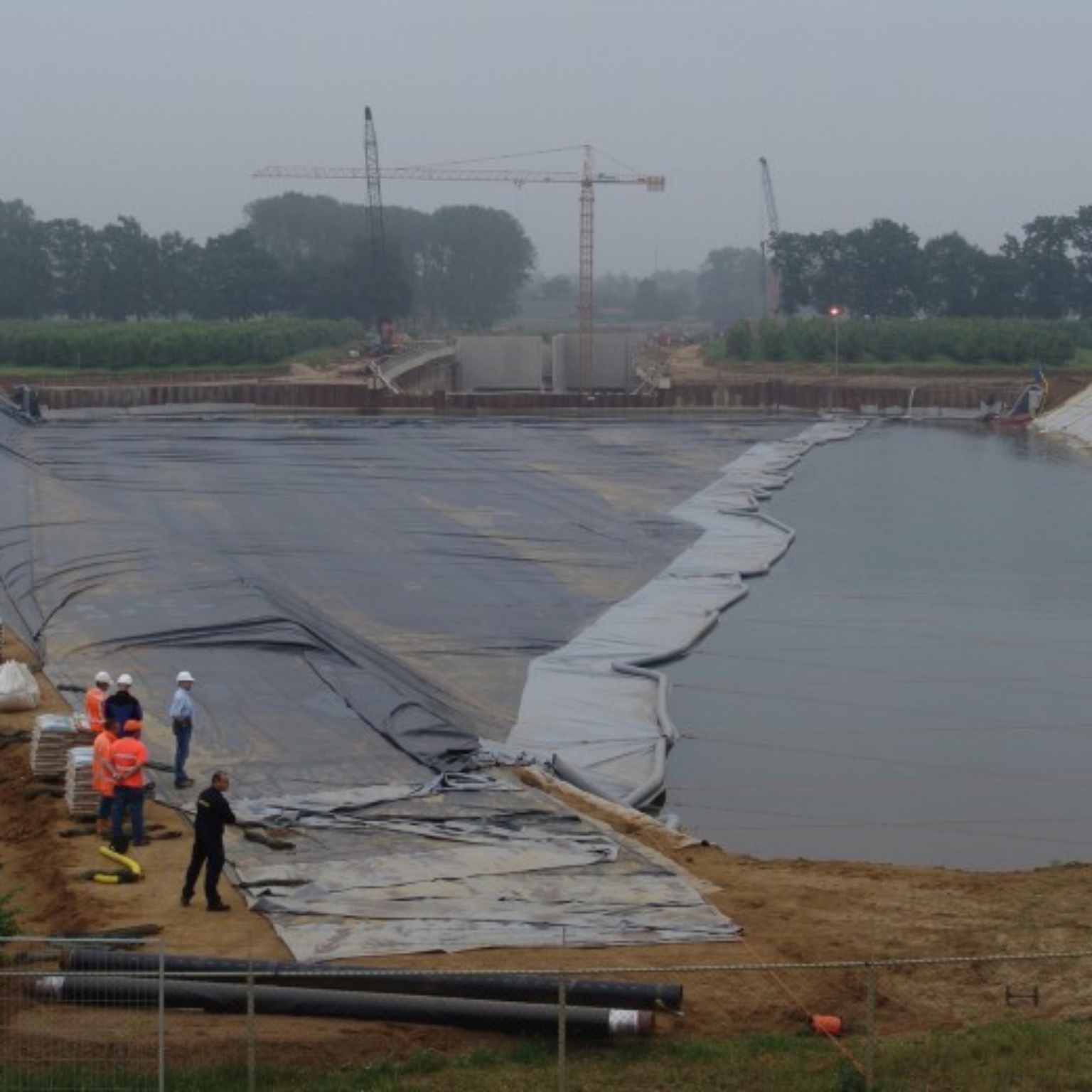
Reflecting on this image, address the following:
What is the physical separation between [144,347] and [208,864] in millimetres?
72504

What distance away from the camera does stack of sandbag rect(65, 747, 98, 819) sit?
592 inches

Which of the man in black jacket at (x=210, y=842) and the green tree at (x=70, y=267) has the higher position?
the green tree at (x=70, y=267)

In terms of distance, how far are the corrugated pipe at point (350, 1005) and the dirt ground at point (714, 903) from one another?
9cm

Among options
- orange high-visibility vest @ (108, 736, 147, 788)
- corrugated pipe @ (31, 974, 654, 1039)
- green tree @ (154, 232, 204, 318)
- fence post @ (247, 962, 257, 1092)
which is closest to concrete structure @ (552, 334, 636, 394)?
green tree @ (154, 232, 204, 318)

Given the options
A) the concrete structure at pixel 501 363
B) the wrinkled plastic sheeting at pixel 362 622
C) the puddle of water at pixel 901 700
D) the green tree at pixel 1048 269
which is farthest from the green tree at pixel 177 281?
the puddle of water at pixel 901 700

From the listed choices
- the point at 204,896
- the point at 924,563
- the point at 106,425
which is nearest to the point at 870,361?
the point at 106,425

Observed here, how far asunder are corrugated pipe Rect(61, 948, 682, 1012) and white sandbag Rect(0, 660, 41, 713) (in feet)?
28.1

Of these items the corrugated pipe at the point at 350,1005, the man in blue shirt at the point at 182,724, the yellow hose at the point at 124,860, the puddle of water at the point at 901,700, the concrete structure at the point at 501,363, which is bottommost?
the puddle of water at the point at 901,700

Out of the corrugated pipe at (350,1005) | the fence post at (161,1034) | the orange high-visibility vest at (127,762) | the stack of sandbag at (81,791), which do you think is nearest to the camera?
the fence post at (161,1034)

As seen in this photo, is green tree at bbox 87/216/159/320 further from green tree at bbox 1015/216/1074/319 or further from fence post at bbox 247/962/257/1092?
fence post at bbox 247/962/257/1092

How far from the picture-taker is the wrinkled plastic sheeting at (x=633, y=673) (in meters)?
19.0

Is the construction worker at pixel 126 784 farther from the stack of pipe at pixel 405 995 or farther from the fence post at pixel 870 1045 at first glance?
the fence post at pixel 870 1045

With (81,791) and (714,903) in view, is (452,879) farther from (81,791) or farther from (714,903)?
(81,791)

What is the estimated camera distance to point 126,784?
1403 cm
